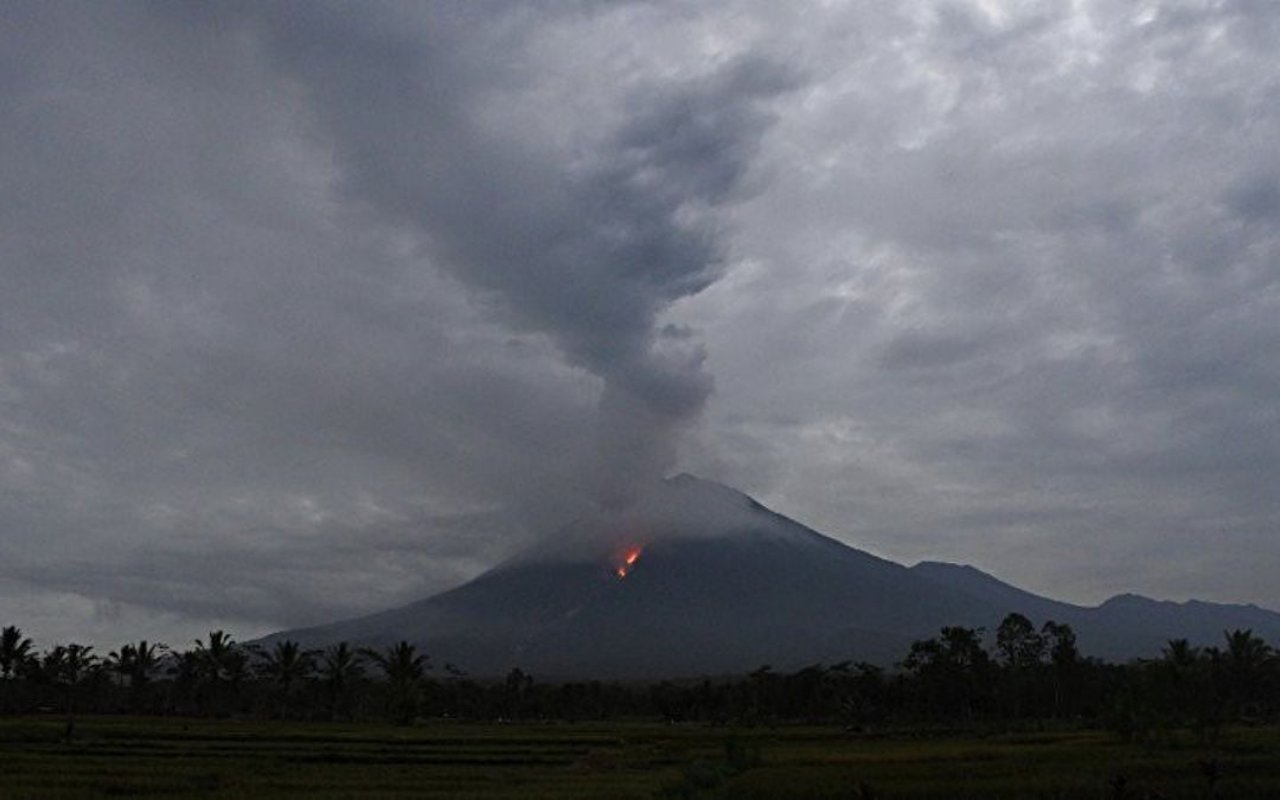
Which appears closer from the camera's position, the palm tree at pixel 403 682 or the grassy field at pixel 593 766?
the grassy field at pixel 593 766

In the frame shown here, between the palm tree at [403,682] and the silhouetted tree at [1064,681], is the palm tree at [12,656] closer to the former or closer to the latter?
the palm tree at [403,682]

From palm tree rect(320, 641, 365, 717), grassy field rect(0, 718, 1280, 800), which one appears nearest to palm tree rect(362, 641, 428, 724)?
palm tree rect(320, 641, 365, 717)

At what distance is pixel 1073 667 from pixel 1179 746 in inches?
1895

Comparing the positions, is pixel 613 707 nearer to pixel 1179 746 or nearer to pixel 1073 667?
pixel 1073 667

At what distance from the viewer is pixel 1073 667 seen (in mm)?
105438

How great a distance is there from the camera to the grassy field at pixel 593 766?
38.1 m

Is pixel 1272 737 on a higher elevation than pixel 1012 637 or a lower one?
lower

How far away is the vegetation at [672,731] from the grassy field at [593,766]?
0.18m

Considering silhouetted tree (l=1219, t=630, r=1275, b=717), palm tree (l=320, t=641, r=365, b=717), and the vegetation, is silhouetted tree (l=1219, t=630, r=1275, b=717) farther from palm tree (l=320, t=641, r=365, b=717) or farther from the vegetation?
palm tree (l=320, t=641, r=365, b=717)

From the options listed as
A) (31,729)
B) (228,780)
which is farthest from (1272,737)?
(31,729)

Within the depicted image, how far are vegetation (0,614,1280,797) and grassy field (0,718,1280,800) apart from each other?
182 mm

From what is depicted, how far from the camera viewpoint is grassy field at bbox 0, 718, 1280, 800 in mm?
38125

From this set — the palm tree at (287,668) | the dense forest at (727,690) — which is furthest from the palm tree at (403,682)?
the palm tree at (287,668)

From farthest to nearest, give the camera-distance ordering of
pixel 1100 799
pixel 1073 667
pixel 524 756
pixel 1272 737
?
pixel 1073 667, pixel 1272 737, pixel 524 756, pixel 1100 799
